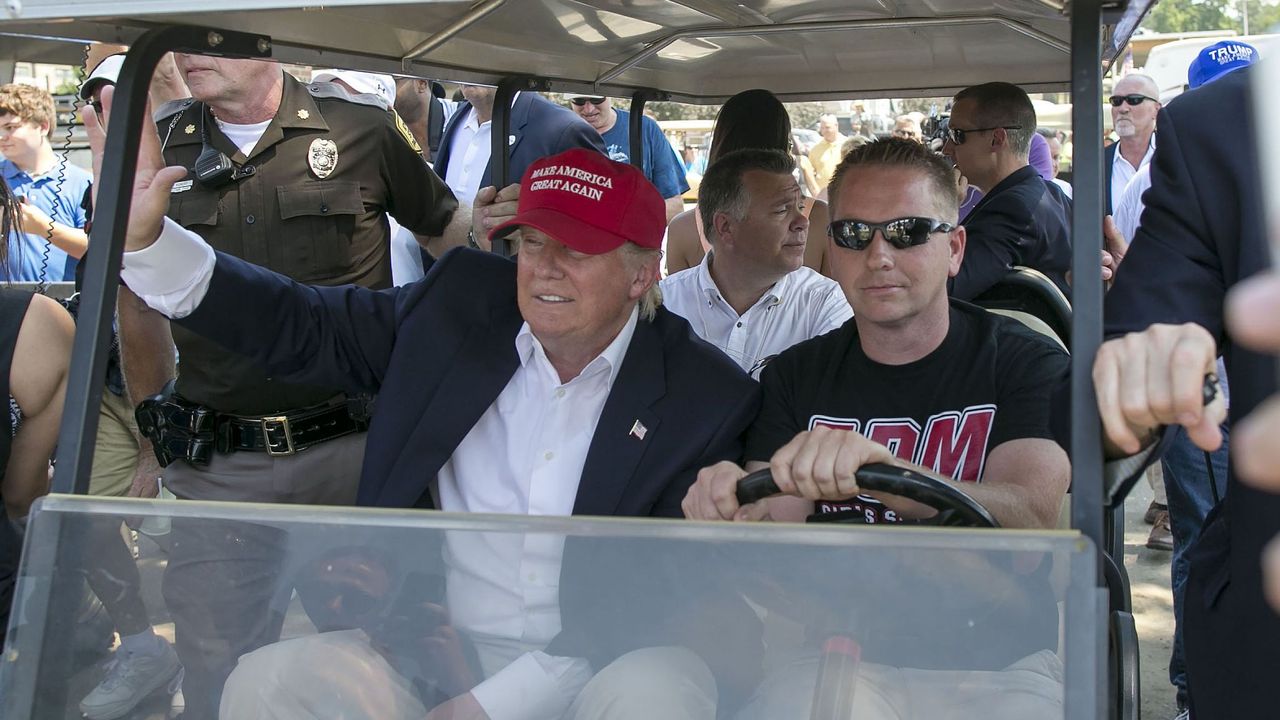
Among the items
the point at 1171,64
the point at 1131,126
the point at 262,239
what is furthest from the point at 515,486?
the point at 1171,64

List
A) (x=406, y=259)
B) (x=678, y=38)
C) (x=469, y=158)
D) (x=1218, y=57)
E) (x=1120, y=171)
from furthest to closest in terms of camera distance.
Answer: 1. (x=1120, y=171)
2. (x=1218, y=57)
3. (x=469, y=158)
4. (x=406, y=259)
5. (x=678, y=38)

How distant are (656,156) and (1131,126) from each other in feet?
8.94

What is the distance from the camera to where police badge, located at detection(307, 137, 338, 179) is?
298 centimetres

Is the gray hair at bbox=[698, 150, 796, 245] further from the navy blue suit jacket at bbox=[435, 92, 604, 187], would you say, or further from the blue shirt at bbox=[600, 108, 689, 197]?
the blue shirt at bbox=[600, 108, 689, 197]

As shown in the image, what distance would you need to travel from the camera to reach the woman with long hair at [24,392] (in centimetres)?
244

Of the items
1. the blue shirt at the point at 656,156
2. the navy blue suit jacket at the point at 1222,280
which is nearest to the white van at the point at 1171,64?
the blue shirt at the point at 656,156

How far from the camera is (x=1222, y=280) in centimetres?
149

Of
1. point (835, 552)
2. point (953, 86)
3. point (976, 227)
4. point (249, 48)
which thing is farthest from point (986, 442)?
point (953, 86)

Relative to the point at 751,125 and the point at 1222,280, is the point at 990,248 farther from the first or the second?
the point at 1222,280

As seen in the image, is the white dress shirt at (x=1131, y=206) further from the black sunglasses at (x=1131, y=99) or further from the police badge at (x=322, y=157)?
the police badge at (x=322, y=157)

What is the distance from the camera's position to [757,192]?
341 centimetres

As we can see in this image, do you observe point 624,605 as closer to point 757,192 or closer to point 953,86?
point 757,192

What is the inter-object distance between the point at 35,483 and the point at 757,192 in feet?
6.74

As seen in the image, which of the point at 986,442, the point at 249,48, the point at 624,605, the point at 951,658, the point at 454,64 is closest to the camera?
the point at 951,658
